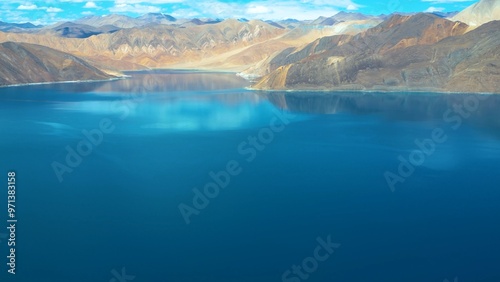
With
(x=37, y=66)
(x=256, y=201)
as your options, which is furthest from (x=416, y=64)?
(x=37, y=66)

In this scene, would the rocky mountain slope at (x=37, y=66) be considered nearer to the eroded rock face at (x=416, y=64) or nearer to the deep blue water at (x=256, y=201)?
the deep blue water at (x=256, y=201)

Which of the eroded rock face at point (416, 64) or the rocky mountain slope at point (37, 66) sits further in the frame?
the rocky mountain slope at point (37, 66)

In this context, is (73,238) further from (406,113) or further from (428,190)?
(406,113)

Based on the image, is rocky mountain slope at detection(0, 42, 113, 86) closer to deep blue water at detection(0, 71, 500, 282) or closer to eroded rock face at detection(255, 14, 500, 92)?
deep blue water at detection(0, 71, 500, 282)

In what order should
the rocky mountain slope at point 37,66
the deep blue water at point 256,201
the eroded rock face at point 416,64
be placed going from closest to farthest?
the deep blue water at point 256,201 → the eroded rock face at point 416,64 → the rocky mountain slope at point 37,66

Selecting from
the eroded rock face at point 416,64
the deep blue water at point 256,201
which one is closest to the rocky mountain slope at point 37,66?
the deep blue water at point 256,201

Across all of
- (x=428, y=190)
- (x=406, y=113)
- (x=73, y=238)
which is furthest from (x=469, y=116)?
(x=73, y=238)
